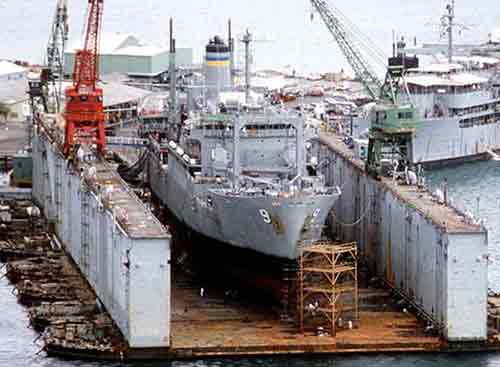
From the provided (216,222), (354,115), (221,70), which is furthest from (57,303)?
(354,115)

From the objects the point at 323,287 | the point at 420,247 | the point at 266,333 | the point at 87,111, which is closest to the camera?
the point at 266,333

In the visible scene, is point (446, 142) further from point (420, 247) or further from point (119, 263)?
point (119, 263)

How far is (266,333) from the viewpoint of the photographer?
58812 millimetres

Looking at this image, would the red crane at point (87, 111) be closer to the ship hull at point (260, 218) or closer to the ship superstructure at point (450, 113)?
the ship hull at point (260, 218)

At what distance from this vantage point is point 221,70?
77.0 m

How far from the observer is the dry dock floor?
5700 centimetres

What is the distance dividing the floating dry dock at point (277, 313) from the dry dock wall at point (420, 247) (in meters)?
0.03

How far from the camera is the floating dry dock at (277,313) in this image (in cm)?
5619

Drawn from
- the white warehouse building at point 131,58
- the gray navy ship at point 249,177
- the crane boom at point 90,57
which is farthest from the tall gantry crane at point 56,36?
the gray navy ship at point 249,177

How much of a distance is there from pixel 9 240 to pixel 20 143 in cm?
3089

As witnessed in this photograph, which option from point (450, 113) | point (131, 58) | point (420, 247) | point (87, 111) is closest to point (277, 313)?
point (420, 247)

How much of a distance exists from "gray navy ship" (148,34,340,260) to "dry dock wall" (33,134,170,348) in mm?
3553

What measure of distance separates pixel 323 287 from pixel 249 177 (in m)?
7.00

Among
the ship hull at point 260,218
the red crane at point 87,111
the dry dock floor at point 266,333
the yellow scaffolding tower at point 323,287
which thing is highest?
the red crane at point 87,111
